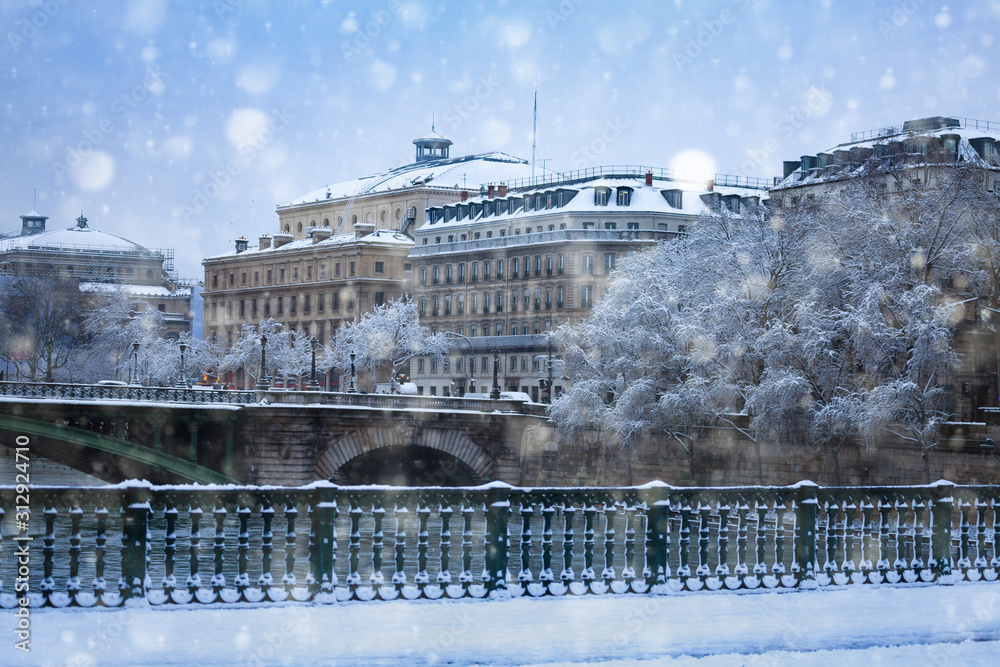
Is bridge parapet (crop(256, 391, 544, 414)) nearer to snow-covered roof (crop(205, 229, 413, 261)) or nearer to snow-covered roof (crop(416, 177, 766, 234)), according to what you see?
snow-covered roof (crop(416, 177, 766, 234))

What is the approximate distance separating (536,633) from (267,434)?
44540 millimetres

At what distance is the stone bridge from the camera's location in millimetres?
48188

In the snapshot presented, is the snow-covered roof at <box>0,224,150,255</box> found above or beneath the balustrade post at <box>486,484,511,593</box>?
above

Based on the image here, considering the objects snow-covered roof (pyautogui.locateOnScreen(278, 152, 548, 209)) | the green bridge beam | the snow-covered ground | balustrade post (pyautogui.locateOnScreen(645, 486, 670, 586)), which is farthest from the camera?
snow-covered roof (pyautogui.locateOnScreen(278, 152, 548, 209))

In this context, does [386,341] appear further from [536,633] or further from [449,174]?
[536,633]

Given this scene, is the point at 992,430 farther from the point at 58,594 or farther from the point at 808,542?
the point at 58,594

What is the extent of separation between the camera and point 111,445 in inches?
1895

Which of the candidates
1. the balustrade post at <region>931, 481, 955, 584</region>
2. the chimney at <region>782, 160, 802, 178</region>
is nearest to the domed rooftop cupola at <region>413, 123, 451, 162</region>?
the chimney at <region>782, 160, 802, 178</region>

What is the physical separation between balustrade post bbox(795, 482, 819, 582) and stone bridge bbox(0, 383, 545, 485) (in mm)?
34354

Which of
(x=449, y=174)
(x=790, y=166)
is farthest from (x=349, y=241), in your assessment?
(x=790, y=166)

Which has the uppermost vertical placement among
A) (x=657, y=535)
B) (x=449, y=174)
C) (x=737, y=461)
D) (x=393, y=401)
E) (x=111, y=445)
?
(x=449, y=174)

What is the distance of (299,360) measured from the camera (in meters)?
113

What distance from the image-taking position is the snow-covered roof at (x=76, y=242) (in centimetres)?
15650

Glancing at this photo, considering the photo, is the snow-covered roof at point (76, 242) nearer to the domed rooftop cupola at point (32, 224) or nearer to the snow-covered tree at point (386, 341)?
the domed rooftop cupola at point (32, 224)
